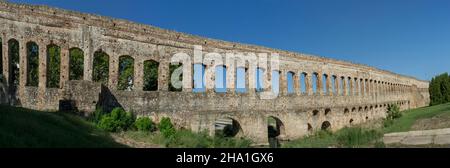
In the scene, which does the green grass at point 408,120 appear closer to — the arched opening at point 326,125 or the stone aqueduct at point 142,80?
the arched opening at point 326,125

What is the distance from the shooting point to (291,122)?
21156mm

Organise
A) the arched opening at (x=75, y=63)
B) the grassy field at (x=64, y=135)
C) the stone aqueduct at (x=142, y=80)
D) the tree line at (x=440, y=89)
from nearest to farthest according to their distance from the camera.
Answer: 1. the grassy field at (x=64, y=135)
2. the stone aqueduct at (x=142, y=80)
3. the arched opening at (x=75, y=63)
4. the tree line at (x=440, y=89)

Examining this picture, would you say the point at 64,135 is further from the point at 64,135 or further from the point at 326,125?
the point at 326,125

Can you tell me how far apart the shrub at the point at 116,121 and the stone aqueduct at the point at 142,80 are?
4.61 ft

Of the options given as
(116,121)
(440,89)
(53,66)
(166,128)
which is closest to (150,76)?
(53,66)

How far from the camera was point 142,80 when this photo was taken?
15.6 m

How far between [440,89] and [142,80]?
48850 millimetres

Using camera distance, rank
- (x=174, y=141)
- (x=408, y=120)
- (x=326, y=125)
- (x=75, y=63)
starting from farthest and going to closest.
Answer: (x=75, y=63) → (x=326, y=125) → (x=408, y=120) → (x=174, y=141)

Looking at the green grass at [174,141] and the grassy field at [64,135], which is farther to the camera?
the green grass at [174,141]

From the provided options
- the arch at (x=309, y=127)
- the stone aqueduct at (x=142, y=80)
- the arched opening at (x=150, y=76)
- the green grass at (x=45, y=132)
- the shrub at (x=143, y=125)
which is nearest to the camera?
the green grass at (x=45, y=132)

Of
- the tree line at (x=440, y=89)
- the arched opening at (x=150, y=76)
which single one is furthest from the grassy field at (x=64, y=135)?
the tree line at (x=440, y=89)

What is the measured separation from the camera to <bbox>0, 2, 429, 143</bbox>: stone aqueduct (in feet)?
45.5

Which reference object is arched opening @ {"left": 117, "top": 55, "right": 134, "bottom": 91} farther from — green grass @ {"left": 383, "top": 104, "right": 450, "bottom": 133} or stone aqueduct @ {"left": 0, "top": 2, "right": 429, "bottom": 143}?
green grass @ {"left": 383, "top": 104, "right": 450, "bottom": 133}

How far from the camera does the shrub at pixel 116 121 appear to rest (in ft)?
37.4
